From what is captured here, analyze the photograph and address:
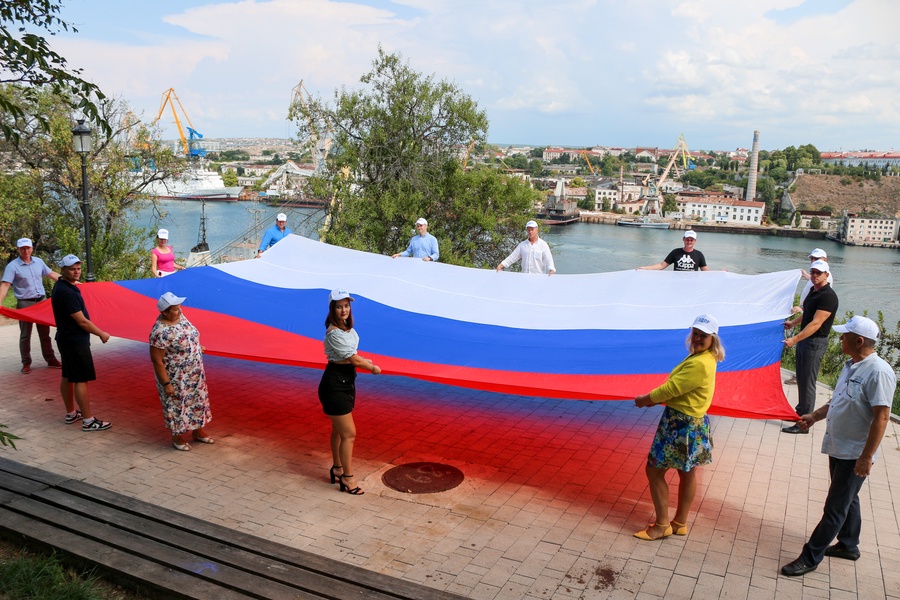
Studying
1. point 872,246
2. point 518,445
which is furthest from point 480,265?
point 872,246

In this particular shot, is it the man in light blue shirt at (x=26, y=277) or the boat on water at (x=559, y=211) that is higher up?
the man in light blue shirt at (x=26, y=277)

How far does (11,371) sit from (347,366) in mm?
5943

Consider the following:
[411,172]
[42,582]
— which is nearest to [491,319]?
[42,582]

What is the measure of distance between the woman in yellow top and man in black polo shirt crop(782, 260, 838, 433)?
5.81ft

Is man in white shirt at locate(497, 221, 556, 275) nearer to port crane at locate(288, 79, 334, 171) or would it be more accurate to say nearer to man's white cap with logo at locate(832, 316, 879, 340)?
man's white cap with logo at locate(832, 316, 879, 340)

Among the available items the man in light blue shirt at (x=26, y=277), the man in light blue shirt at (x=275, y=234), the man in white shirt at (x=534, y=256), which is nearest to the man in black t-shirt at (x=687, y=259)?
the man in white shirt at (x=534, y=256)

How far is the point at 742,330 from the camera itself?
5.93m

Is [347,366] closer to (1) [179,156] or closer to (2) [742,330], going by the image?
(2) [742,330]

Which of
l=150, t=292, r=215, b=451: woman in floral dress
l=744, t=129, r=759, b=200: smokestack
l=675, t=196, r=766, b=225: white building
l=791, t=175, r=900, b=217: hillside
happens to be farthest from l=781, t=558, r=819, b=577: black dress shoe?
l=744, t=129, r=759, b=200: smokestack

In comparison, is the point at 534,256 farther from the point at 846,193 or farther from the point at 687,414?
the point at 846,193

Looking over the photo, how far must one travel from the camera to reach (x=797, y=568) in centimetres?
439

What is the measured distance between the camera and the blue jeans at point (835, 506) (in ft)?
14.0

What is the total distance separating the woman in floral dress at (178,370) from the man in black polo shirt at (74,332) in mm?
744

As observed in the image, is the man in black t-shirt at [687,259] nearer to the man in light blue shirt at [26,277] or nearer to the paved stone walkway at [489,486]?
the paved stone walkway at [489,486]
